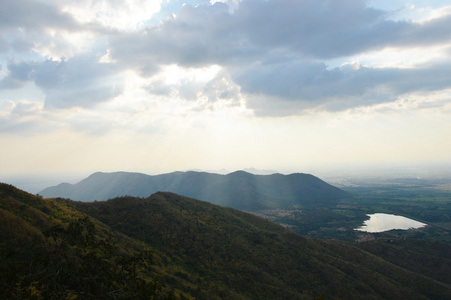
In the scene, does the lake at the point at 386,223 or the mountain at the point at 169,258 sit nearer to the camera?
the mountain at the point at 169,258

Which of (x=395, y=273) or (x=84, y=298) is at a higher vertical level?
(x=84, y=298)

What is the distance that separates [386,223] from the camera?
491 ft

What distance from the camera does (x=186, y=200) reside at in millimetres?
80688

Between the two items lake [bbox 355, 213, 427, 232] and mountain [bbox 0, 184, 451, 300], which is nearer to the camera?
mountain [bbox 0, 184, 451, 300]

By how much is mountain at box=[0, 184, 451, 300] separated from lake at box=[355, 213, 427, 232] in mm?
67604

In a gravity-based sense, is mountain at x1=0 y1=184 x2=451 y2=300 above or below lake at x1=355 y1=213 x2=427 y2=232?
above

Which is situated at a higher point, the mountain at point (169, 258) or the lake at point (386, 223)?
the mountain at point (169, 258)

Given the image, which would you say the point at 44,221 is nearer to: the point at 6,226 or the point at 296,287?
the point at 6,226

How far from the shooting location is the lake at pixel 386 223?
136 meters

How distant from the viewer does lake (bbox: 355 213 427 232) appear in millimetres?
135625

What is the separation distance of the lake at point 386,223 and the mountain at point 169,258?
67.6 m

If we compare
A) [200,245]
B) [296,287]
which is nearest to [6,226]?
[200,245]

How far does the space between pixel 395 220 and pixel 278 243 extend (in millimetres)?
140784

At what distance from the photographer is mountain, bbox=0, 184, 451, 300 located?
18.1 meters
